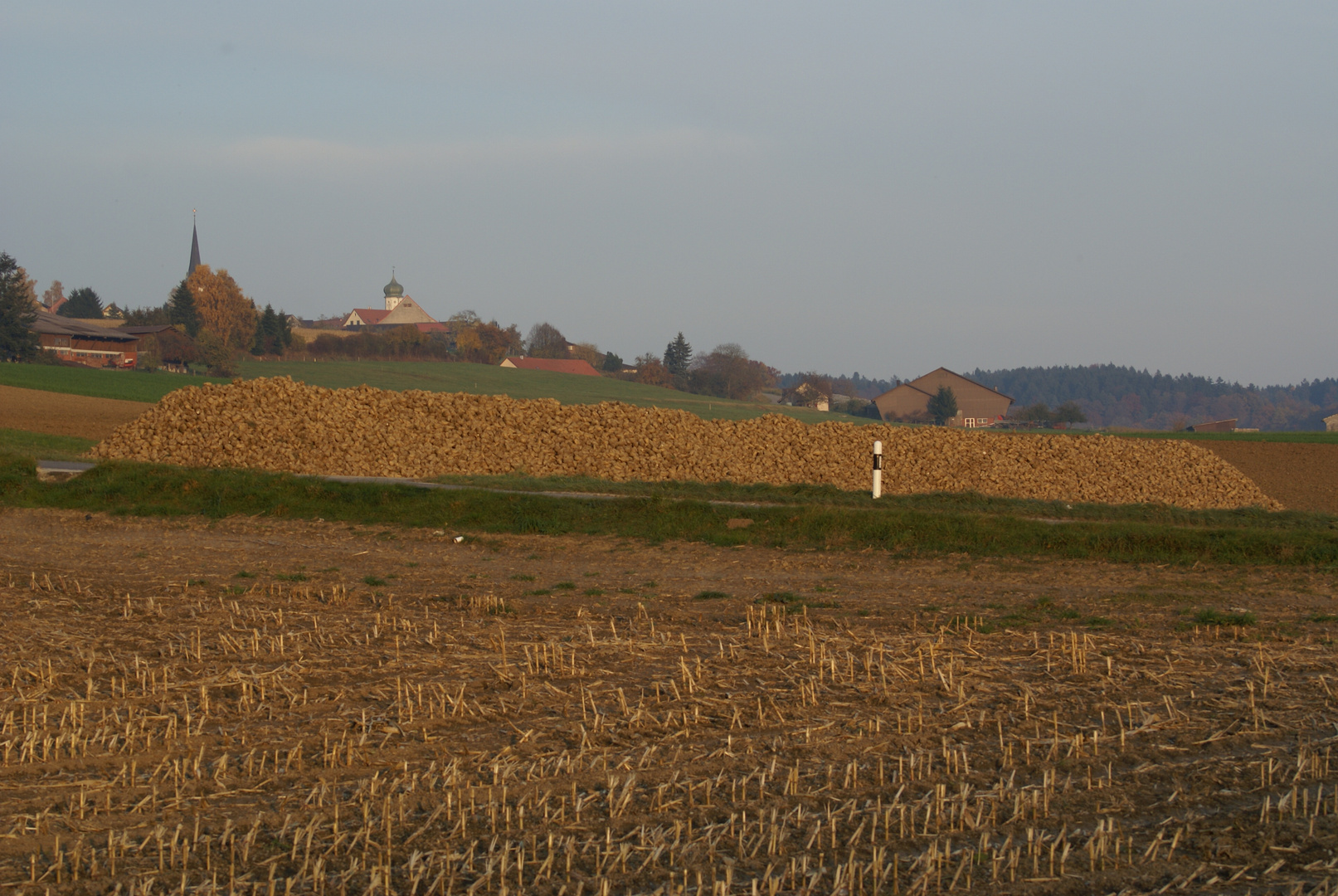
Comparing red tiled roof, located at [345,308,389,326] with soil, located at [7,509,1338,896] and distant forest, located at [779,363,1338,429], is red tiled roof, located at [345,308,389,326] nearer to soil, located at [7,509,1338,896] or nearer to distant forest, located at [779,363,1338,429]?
distant forest, located at [779,363,1338,429]

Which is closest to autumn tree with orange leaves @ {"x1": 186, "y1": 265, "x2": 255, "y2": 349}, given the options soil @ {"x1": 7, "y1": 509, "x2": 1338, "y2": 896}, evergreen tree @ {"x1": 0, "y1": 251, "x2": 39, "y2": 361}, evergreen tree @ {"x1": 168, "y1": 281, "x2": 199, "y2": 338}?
evergreen tree @ {"x1": 168, "y1": 281, "x2": 199, "y2": 338}

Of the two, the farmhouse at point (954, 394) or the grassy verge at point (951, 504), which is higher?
the farmhouse at point (954, 394)

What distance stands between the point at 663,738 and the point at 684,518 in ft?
31.5

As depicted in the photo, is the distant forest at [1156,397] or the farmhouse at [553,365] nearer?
the farmhouse at [553,365]

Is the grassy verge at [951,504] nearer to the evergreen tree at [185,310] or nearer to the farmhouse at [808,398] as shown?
the farmhouse at [808,398]

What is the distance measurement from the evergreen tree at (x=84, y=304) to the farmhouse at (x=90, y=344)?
43920 millimetres

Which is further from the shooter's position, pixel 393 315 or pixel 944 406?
pixel 393 315

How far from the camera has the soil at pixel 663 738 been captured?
4.22m

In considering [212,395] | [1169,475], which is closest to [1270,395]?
[1169,475]

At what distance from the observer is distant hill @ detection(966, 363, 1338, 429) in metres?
131

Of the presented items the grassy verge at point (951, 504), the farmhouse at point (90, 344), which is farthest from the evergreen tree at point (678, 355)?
the grassy verge at point (951, 504)

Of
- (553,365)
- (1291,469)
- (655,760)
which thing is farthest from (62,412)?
(553,365)

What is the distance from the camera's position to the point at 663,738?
5930 millimetres

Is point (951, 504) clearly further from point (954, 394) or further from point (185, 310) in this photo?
point (185, 310)
